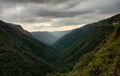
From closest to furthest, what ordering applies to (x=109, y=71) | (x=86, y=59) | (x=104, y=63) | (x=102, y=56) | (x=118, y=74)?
1. (x=118, y=74)
2. (x=109, y=71)
3. (x=104, y=63)
4. (x=102, y=56)
5. (x=86, y=59)

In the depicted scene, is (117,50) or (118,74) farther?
(117,50)

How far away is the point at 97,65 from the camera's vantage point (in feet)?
360

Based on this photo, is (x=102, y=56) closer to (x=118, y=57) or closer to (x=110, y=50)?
(x=110, y=50)

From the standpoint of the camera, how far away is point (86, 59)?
→ 154 meters

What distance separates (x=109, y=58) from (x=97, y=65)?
6.12 metres

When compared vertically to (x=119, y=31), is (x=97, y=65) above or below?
below

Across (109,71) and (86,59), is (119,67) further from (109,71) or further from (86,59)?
Result: (86,59)

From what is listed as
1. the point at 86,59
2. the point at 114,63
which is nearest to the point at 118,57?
the point at 114,63

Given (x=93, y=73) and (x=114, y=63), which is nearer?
(x=114, y=63)

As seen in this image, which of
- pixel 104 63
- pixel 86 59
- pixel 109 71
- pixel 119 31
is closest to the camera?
pixel 109 71

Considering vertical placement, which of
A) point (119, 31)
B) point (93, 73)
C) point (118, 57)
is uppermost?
point (119, 31)

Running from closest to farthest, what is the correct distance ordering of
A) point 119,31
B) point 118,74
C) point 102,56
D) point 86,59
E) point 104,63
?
point 118,74, point 104,63, point 102,56, point 119,31, point 86,59

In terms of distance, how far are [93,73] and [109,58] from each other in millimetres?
9644

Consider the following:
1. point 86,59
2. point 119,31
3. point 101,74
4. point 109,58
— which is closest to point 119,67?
point 101,74
